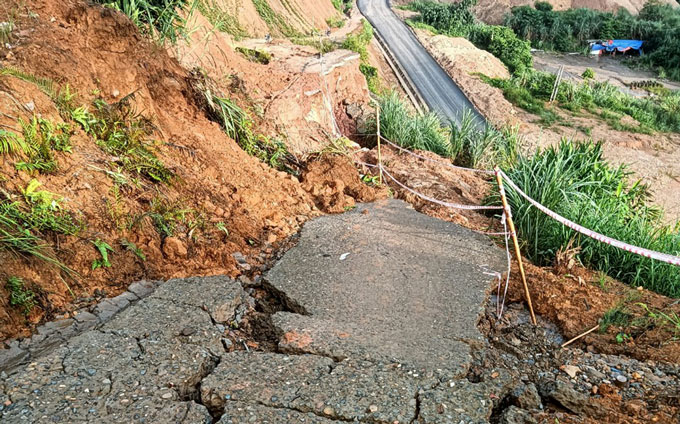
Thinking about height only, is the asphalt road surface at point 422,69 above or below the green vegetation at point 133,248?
below

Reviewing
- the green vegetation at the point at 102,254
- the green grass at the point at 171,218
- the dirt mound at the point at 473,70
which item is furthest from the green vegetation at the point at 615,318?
the dirt mound at the point at 473,70

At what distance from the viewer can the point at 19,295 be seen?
3348mm

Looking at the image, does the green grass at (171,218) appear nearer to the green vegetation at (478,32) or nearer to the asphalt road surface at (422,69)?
the asphalt road surface at (422,69)

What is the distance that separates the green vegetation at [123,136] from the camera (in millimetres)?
4594

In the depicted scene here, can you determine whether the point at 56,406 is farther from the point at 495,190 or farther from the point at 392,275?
the point at 495,190

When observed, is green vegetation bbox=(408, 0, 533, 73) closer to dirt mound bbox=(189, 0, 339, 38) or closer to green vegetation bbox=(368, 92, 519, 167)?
dirt mound bbox=(189, 0, 339, 38)

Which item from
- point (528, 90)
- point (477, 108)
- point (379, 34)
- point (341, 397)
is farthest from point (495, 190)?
point (379, 34)

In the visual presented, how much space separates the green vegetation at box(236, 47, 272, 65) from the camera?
10.4 m

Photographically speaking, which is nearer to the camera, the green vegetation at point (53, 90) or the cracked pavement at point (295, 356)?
the cracked pavement at point (295, 356)

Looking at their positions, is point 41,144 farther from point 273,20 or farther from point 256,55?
point 273,20

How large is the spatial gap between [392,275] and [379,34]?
2805 cm

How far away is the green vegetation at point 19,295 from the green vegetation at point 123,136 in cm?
146

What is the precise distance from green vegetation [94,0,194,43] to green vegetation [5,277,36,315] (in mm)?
3663

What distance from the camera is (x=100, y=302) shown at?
12.0ft
